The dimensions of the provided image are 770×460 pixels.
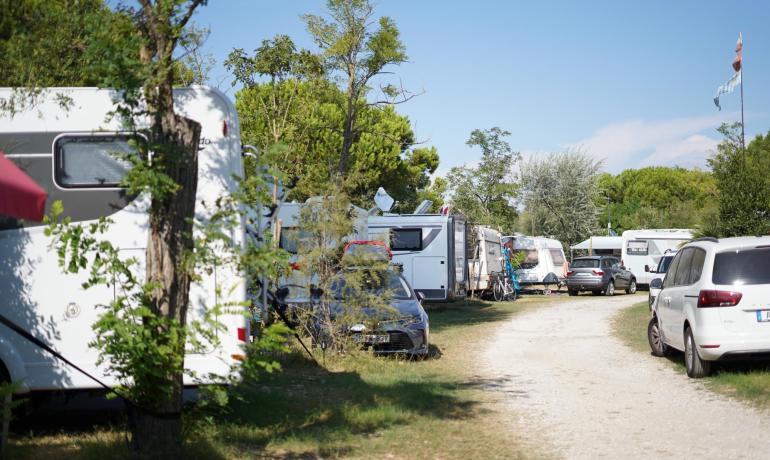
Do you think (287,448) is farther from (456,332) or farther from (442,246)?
(442,246)

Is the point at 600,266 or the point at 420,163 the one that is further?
the point at 420,163

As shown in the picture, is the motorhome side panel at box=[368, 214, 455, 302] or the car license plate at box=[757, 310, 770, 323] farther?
the motorhome side panel at box=[368, 214, 455, 302]

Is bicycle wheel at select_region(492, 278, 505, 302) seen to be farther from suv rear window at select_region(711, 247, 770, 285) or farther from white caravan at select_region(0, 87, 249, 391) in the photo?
white caravan at select_region(0, 87, 249, 391)

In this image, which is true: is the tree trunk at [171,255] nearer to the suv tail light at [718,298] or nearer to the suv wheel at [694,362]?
the suv tail light at [718,298]

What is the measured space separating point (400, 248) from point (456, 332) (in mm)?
5978

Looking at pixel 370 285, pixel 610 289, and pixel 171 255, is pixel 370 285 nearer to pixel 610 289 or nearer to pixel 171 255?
pixel 171 255

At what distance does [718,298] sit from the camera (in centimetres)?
1007

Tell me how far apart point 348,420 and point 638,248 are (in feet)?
110

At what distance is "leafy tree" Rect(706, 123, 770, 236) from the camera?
21.0m

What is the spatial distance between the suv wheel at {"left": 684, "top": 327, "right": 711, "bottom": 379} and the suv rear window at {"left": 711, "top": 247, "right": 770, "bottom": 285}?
945mm

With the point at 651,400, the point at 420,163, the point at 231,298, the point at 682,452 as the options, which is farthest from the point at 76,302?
the point at 420,163

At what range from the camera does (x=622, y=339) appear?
1662 cm

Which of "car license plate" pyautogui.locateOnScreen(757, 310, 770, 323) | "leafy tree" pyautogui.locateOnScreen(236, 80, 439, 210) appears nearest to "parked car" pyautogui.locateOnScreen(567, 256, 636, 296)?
"leafy tree" pyautogui.locateOnScreen(236, 80, 439, 210)

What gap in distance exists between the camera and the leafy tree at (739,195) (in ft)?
69.0
